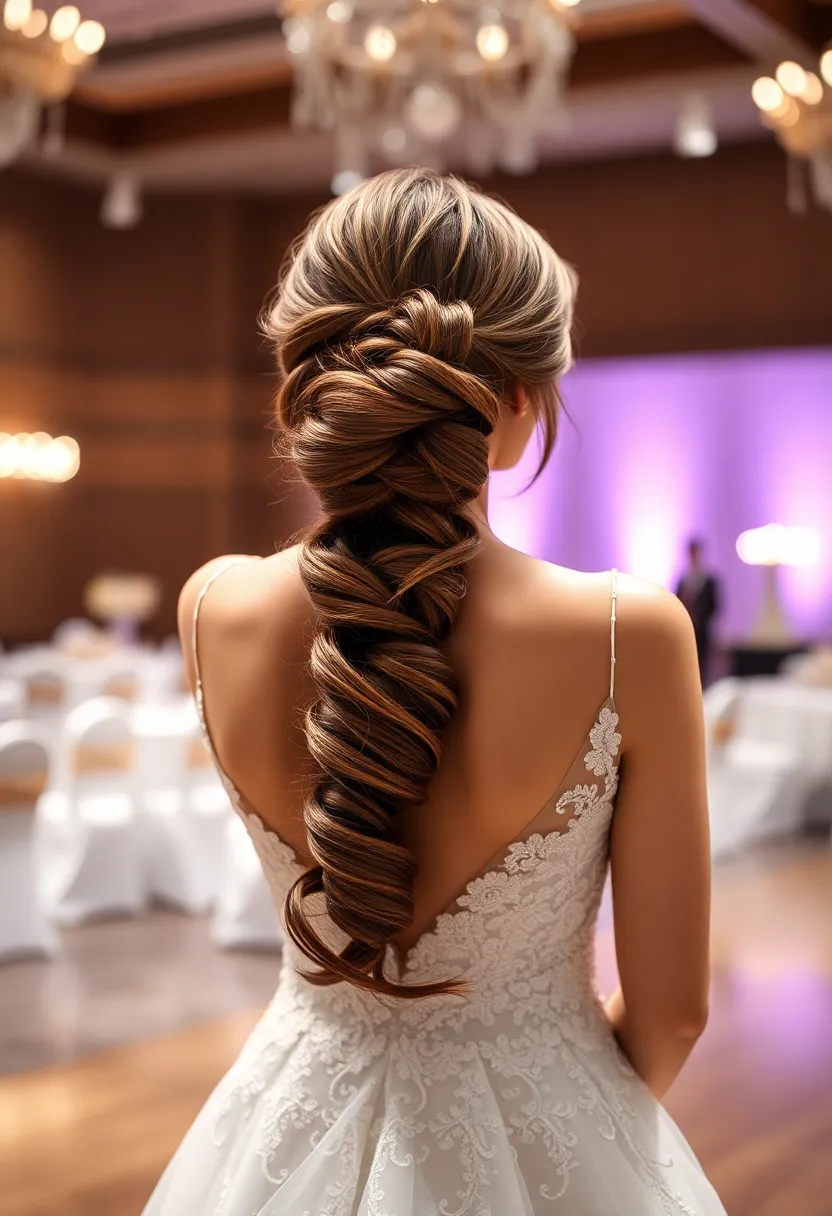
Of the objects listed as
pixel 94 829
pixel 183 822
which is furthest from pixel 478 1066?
pixel 183 822

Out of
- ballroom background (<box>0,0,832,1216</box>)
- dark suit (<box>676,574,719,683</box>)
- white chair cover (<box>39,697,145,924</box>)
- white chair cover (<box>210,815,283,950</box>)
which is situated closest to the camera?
ballroom background (<box>0,0,832,1216</box>)

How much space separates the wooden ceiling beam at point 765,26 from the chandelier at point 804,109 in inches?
31.3

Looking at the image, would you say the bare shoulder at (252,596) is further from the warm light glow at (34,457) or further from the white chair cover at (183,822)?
the warm light glow at (34,457)

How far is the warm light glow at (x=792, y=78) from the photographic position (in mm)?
7309

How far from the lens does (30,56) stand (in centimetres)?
706

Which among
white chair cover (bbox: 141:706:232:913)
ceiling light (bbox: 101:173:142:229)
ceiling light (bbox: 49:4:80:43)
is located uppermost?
ceiling light (bbox: 101:173:142:229)

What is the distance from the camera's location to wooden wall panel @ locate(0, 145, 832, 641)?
1216cm

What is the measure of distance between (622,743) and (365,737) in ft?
0.73

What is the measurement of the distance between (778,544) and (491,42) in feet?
14.1

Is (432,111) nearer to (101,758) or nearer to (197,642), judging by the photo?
(101,758)

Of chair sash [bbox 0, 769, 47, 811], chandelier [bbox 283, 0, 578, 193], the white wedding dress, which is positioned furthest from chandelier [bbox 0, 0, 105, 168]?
the white wedding dress

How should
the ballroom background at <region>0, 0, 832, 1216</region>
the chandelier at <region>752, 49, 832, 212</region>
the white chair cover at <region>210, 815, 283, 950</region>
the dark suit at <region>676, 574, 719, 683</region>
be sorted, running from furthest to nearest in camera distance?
the dark suit at <region>676, 574, 719, 683</region> → the chandelier at <region>752, 49, 832, 212</region> → the white chair cover at <region>210, 815, 283, 950</region> → the ballroom background at <region>0, 0, 832, 1216</region>

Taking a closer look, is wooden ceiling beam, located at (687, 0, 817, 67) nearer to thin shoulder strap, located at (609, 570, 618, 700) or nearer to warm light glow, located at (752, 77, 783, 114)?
warm light glow, located at (752, 77, 783, 114)

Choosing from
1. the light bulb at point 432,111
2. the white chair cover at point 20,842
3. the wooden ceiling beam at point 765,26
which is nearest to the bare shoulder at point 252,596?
the white chair cover at point 20,842
